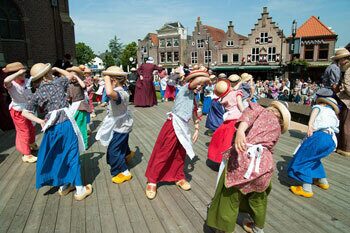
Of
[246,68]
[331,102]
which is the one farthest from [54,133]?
[246,68]

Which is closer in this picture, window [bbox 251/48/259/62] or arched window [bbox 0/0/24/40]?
arched window [bbox 0/0/24/40]

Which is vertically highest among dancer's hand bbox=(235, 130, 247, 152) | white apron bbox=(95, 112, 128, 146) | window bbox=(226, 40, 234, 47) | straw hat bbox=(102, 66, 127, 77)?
window bbox=(226, 40, 234, 47)

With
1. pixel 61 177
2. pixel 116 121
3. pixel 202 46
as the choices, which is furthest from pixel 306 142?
pixel 202 46

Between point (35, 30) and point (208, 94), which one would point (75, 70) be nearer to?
point (208, 94)

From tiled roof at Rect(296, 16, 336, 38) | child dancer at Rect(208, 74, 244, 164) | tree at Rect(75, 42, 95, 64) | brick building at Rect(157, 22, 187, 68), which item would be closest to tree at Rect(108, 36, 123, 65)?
tree at Rect(75, 42, 95, 64)

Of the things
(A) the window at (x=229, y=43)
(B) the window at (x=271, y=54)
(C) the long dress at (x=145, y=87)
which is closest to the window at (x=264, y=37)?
(B) the window at (x=271, y=54)

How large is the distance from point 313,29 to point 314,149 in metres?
32.3

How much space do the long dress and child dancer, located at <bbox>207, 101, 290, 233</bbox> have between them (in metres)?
8.35

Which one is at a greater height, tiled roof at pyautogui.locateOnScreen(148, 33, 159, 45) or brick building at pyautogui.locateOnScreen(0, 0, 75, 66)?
tiled roof at pyautogui.locateOnScreen(148, 33, 159, 45)

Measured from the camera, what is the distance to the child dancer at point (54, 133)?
10.4 ft

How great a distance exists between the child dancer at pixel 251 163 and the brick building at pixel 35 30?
14.1 metres

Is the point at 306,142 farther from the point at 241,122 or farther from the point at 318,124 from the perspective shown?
the point at 241,122

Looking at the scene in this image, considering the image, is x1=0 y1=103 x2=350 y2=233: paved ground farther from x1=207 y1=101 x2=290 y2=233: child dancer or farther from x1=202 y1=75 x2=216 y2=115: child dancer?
x1=202 y1=75 x2=216 y2=115: child dancer

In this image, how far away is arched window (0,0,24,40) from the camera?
13219 millimetres
